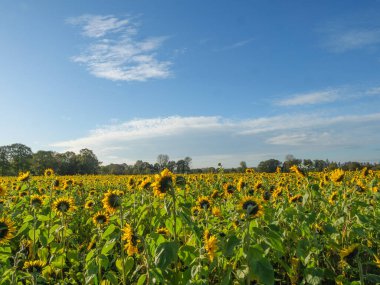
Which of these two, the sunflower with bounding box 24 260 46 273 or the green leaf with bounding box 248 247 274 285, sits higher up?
the green leaf with bounding box 248 247 274 285

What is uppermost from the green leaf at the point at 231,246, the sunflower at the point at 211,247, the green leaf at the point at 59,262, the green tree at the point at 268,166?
the green tree at the point at 268,166

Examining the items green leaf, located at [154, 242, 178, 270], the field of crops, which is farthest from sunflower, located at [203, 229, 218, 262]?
green leaf, located at [154, 242, 178, 270]

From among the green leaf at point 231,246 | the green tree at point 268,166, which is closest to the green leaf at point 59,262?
the green leaf at point 231,246

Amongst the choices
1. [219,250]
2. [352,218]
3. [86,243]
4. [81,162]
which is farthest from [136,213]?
[81,162]

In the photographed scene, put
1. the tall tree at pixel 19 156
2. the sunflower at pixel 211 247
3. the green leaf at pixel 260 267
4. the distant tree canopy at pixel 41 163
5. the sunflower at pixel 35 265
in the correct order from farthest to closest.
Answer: the tall tree at pixel 19 156
the distant tree canopy at pixel 41 163
the sunflower at pixel 35 265
the sunflower at pixel 211 247
the green leaf at pixel 260 267

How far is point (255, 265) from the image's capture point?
286 cm

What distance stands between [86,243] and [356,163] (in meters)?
31.0

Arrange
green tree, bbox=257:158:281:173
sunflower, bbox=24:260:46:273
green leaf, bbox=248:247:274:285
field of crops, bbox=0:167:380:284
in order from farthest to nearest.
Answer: green tree, bbox=257:158:281:173, sunflower, bbox=24:260:46:273, field of crops, bbox=0:167:380:284, green leaf, bbox=248:247:274:285

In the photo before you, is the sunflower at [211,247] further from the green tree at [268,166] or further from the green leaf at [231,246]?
the green tree at [268,166]

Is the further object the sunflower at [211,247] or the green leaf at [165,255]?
the sunflower at [211,247]

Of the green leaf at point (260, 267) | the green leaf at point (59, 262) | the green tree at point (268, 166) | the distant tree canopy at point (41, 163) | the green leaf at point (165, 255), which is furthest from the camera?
the distant tree canopy at point (41, 163)

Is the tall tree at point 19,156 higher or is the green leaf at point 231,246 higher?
the tall tree at point 19,156

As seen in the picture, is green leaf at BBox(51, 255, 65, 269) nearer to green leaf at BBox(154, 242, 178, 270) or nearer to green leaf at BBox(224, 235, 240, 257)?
green leaf at BBox(154, 242, 178, 270)

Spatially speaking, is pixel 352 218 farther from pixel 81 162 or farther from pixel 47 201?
pixel 81 162
